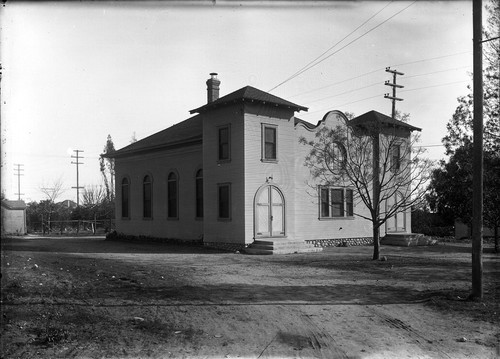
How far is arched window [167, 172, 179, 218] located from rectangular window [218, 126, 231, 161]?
16.0 ft

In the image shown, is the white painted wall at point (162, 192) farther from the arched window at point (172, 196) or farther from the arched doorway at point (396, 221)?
the arched doorway at point (396, 221)

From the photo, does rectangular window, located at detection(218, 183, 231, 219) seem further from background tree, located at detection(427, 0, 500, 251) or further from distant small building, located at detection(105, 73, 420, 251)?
background tree, located at detection(427, 0, 500, 251)

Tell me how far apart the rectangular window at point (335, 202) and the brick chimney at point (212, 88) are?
9125mm

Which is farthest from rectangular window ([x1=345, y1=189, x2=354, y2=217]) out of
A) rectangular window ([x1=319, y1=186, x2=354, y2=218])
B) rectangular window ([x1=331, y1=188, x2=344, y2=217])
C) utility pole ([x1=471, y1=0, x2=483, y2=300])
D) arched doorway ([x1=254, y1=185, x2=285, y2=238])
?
utility pole ([x1=471, y1=0, x2=483, y2=300])

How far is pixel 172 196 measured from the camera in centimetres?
2617

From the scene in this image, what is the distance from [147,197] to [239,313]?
2068 centimetres

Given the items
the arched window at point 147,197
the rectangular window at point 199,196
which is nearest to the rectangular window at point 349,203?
the rectangular window at point 199,196

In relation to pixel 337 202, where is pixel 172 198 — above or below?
above

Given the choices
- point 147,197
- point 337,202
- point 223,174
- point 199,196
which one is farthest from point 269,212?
point 147,197

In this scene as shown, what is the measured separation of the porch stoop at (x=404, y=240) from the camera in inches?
1040

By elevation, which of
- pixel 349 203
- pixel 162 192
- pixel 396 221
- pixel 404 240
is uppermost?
pixel 162 192

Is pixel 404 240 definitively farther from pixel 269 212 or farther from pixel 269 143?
pixel 269 143

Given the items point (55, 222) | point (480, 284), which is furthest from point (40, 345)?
point (55, 222)

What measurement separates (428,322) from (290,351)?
310 cm
